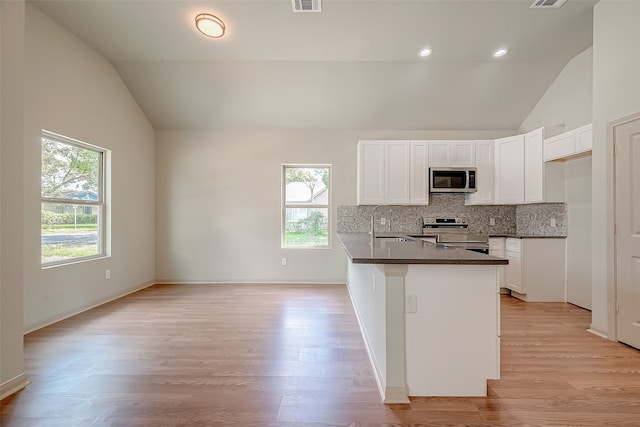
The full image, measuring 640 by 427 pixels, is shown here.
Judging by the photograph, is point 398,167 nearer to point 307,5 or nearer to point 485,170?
point 485,170

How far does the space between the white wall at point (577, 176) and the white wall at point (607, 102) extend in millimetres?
914

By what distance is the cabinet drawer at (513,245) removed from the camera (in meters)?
3.89

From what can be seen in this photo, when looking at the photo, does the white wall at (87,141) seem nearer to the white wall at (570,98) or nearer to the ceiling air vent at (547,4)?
the ceiling air vent at (547,4)

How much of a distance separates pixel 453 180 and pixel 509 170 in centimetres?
80

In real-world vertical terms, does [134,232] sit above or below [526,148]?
below

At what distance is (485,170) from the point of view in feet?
14.3

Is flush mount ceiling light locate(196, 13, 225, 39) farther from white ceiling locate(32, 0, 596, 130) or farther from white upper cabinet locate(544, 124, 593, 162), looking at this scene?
white upper cabinet locate(544, 124, 593, 162)

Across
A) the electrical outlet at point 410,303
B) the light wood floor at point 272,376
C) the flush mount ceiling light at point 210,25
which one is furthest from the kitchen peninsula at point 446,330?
the flush mount ceiling light at point 210,25

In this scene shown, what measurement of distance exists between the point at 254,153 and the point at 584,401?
15.3 ft

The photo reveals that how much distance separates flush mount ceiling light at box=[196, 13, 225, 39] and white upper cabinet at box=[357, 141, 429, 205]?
2367 millimetres

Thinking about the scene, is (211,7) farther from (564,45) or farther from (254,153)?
(564,45)

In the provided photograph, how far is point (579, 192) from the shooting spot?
3.68 m

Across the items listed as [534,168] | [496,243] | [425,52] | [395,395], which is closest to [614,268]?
[496,243]

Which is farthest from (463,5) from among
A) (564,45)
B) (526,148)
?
(526,148)
